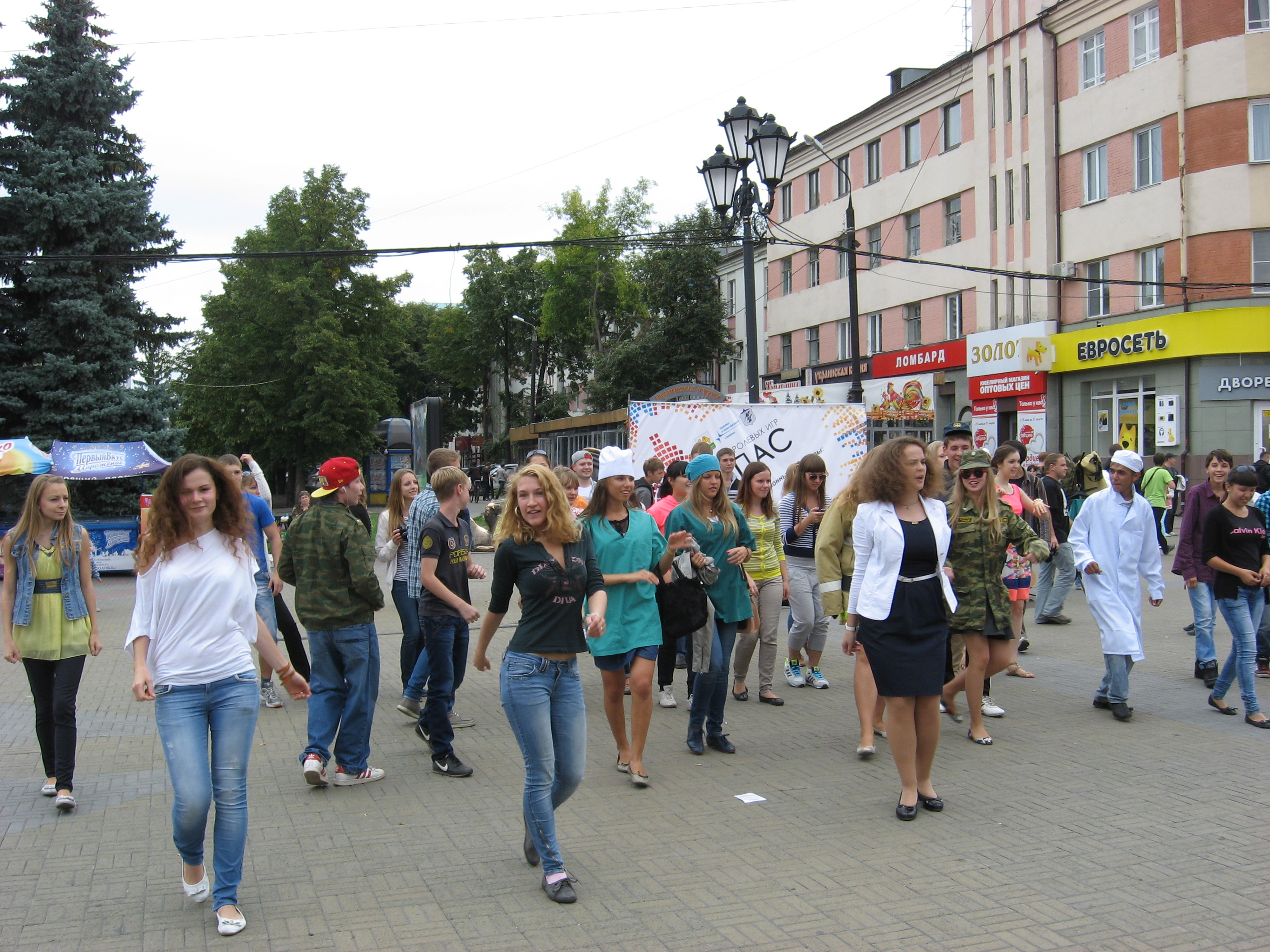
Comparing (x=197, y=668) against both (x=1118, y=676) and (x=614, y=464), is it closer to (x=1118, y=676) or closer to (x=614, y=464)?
(x=614, y=464)

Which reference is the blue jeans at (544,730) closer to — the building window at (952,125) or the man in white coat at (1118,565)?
the man in white coat at (1118,565)

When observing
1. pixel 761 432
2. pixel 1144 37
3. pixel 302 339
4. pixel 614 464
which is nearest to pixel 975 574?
pixel 614 464

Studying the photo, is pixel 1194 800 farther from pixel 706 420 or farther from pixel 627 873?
pixel 706 420

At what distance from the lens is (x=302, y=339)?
1486 inches

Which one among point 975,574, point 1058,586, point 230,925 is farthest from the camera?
point 1058,586

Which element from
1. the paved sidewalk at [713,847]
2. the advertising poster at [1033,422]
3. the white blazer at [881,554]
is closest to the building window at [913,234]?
the advertising poster at [1033,422]

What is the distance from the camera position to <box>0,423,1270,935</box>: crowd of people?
412cm

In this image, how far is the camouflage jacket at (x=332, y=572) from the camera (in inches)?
227

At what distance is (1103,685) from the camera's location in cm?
759

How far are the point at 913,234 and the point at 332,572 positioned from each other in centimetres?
3202

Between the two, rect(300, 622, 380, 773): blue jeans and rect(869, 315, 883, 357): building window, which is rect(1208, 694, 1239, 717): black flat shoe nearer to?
rect(300, 622, 380, 773): blue jeans

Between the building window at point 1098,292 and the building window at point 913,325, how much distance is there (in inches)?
279

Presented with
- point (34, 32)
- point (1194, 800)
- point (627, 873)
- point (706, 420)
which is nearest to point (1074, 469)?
point (706, 420)

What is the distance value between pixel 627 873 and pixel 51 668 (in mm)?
3377
